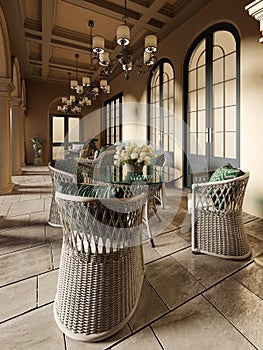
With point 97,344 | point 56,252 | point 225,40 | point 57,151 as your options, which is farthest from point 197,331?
point 57,151

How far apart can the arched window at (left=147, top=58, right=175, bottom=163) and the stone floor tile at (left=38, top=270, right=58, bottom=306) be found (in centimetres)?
399

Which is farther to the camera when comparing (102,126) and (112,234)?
(102,126)

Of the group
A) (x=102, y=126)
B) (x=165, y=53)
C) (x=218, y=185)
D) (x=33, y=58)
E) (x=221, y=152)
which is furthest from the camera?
(x=102, y=126)

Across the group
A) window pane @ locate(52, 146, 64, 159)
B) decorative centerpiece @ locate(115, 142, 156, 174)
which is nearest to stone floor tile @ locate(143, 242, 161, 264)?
decorative centerpiece @ locate(115, 142, 156, 174)

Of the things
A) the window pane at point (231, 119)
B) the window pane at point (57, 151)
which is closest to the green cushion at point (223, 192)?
the window pane at point (231, 119)

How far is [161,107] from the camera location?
5.73 meters

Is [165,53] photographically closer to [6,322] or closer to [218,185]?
[218,185]

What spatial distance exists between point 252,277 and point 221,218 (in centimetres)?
52

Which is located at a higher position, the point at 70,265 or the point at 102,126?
the point at 102,126

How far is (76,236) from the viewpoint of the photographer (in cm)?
134

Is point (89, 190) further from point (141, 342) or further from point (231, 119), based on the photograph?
point (231, 119)

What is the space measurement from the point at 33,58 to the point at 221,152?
21.0 feet

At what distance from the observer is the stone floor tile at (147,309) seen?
1411mm

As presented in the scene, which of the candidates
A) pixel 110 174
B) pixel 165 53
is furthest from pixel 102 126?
pixel 110 174
